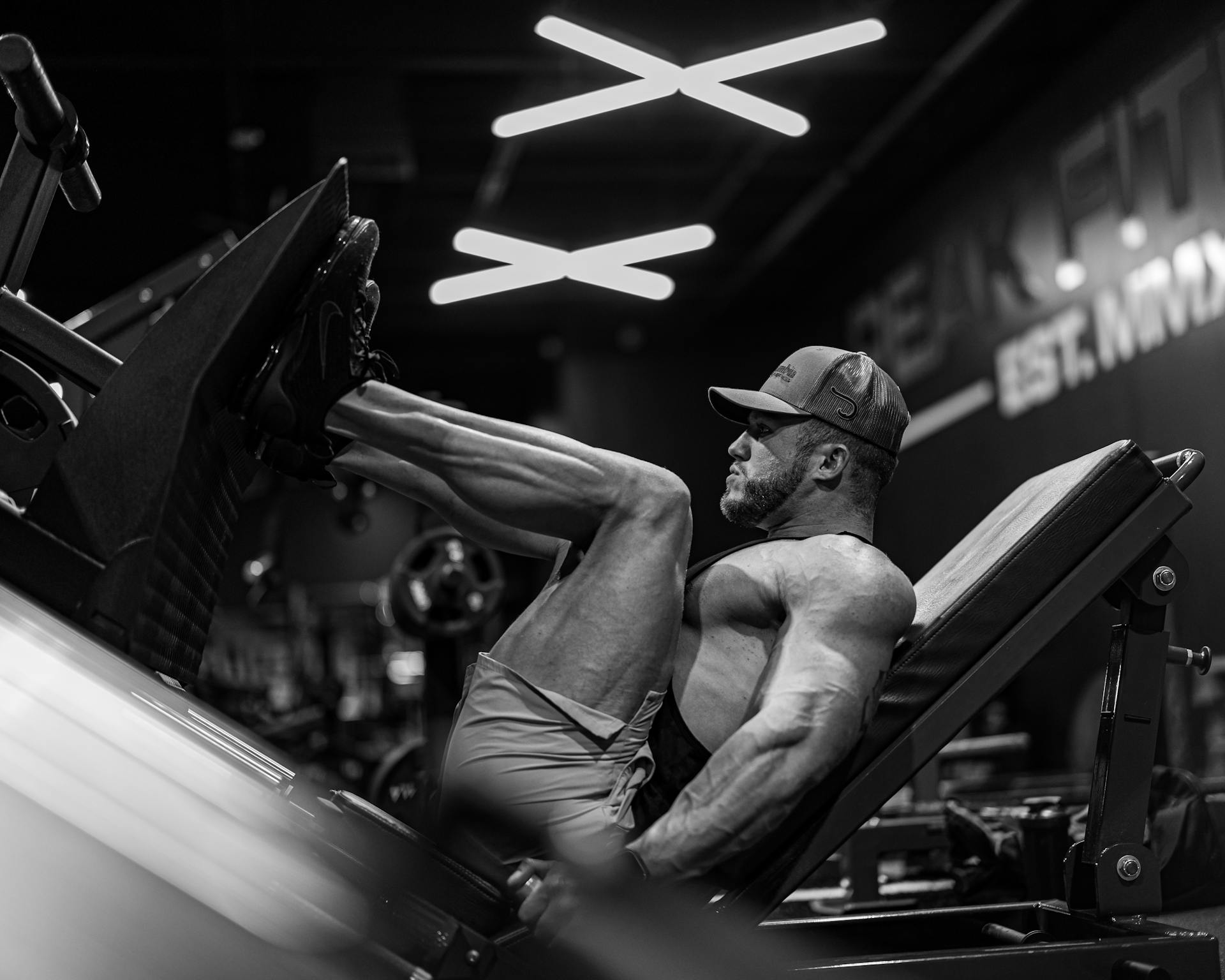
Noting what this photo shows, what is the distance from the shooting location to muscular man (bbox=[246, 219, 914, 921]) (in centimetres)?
156

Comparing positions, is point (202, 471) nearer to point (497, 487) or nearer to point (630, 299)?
point (497, 487)

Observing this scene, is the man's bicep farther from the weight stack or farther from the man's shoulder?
the weight stack

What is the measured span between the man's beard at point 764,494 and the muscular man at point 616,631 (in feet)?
0.31

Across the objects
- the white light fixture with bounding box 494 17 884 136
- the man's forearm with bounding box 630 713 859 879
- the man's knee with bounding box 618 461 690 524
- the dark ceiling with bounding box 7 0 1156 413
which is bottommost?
the man's forearm with bounding box 630 713 859 879

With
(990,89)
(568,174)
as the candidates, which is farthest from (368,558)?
(990,89)

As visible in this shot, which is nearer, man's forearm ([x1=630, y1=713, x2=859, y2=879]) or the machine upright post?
man's forearm ([x1=630, y1=713, x2=859, y2=879])

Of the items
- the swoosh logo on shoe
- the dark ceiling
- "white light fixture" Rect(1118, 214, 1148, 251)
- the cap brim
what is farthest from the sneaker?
"white light fixture" Rect(1118, 214, 1148, 251)

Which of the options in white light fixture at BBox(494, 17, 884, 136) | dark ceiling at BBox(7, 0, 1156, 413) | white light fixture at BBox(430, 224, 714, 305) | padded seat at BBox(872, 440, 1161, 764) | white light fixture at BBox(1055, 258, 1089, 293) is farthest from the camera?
white light fixture at BBox(430, 224, 714, 305)

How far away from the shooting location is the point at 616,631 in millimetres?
1679

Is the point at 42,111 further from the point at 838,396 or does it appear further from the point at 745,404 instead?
the point at 838,396

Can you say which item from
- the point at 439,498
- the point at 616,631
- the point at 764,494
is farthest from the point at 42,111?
the point at 764,494

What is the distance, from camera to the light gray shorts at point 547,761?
1.67 m

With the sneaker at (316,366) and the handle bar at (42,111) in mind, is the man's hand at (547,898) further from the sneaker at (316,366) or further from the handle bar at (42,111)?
the handle bar at (42,111)

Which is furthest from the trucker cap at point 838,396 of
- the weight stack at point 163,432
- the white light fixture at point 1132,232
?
the white light fixture at point 1132,232
